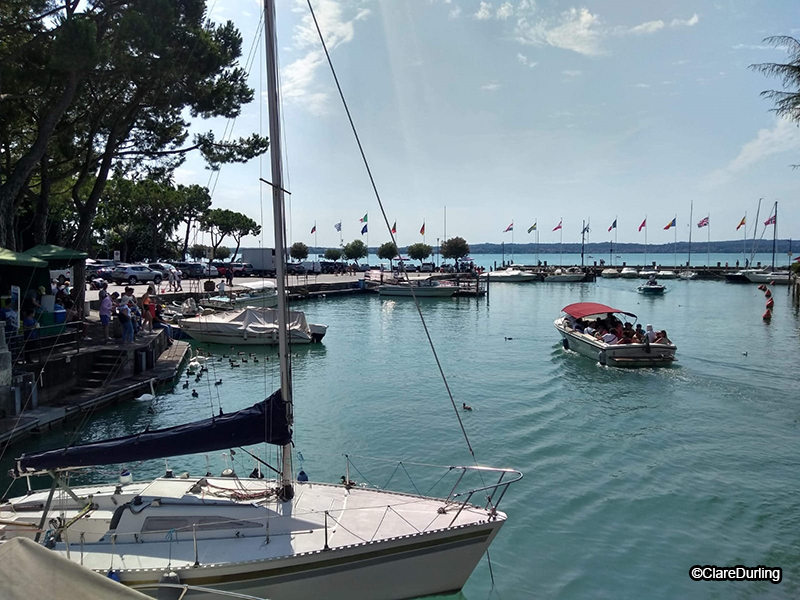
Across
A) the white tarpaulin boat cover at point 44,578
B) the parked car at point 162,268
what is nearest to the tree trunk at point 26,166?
the white tarpaulin boat cover at point 44,578

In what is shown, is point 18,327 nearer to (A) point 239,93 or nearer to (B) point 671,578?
(A) point 239,93

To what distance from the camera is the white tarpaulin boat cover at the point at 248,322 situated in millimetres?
33688

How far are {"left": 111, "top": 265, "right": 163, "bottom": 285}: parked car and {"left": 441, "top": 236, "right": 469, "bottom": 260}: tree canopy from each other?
5514 centimetres

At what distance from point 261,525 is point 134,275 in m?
48.9

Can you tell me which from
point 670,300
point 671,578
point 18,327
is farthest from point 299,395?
point 670,300

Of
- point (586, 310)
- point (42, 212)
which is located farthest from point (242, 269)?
point (586, 310)

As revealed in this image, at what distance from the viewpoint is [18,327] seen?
17.9m

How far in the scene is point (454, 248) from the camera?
3841 inches

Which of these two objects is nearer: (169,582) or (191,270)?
(169,582)

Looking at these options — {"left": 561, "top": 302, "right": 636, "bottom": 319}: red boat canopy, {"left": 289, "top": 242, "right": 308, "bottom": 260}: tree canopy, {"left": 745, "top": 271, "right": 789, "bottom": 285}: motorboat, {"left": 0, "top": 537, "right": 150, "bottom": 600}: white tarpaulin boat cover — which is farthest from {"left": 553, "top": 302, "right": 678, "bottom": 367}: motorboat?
{"left": 289, "top": 242, "right": 308, "bottom": 260}: tree canopy

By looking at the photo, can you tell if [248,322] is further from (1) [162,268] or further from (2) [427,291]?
(2) [427,291]

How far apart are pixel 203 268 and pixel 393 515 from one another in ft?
193

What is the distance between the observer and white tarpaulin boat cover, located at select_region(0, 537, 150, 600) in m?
4.93

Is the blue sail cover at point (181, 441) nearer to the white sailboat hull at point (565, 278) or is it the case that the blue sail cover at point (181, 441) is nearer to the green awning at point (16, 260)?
the green awning at point (16, 260)
